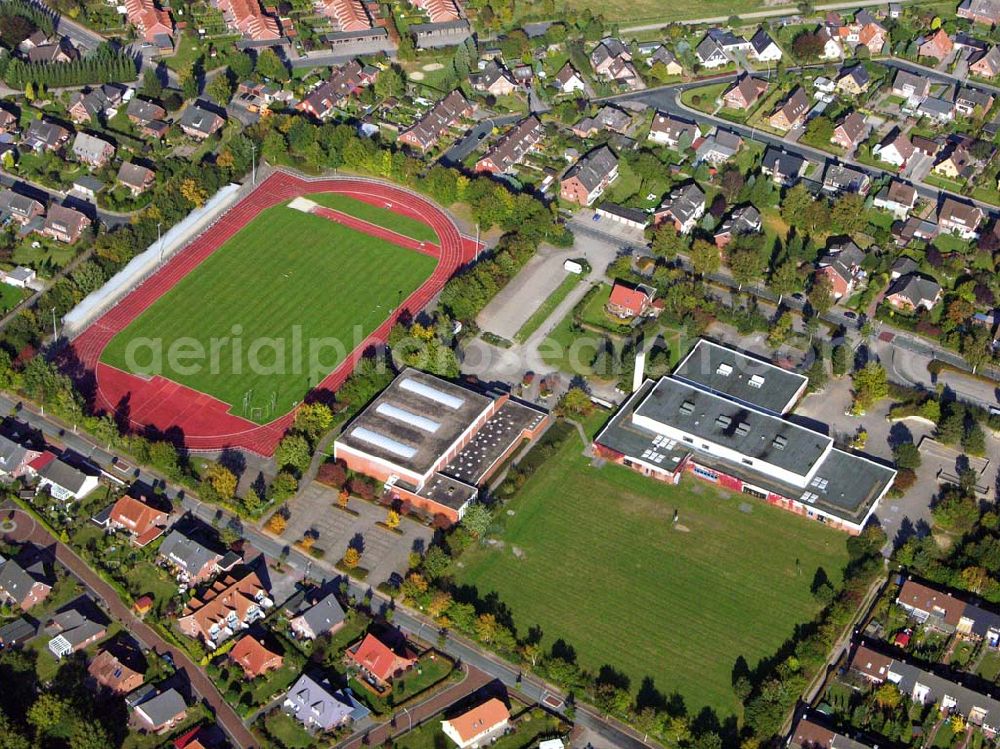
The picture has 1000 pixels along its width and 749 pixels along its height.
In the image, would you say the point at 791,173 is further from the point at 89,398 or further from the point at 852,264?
the point at 89,398

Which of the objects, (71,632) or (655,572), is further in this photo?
(655,572)

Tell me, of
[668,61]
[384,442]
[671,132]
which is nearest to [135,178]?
[384,442]

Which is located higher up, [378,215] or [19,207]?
[378,215]

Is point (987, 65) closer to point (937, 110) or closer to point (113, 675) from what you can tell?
point (937, 110)

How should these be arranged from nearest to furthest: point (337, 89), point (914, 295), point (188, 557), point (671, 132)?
point (188, 557)
point (914, 295)
point (671, 132)
point (337, 89)

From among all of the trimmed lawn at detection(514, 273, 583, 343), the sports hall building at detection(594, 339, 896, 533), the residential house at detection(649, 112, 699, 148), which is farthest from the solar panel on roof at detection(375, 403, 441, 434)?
the residential house at detection(649, 112, 699, 148)
